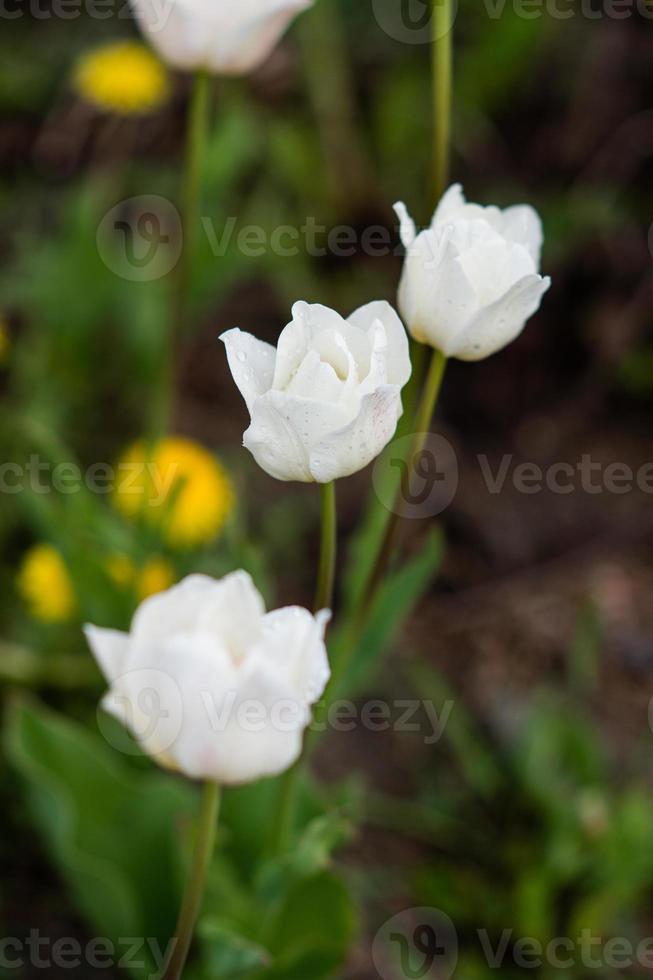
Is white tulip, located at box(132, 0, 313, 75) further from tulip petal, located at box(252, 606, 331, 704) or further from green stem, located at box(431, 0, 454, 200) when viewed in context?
tulip petal, located at box(252, 606, 331, 704)

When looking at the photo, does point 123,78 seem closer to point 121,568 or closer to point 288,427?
point 121,568

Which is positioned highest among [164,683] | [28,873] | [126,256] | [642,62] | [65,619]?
[642,62]

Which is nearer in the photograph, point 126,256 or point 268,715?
point 268,715

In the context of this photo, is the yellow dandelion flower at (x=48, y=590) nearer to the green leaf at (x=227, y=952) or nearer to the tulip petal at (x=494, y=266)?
the green leaf at (x=227, y=952)

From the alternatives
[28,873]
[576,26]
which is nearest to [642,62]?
[576,26]

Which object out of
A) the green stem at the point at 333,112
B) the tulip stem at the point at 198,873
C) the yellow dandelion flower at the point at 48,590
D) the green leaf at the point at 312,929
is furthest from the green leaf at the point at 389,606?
the green stem at the point at 333,112

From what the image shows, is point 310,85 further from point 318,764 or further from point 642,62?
point 318,764
